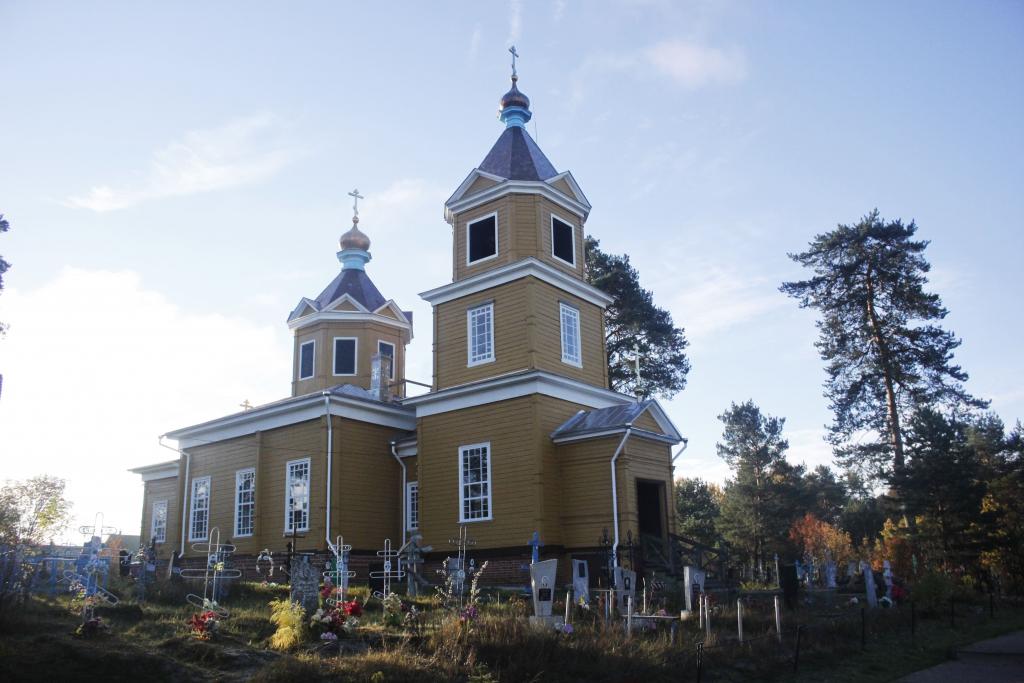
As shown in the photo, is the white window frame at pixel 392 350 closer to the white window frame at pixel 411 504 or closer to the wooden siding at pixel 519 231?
the white window frame at pixel 411 504

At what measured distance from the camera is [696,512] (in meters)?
55.8

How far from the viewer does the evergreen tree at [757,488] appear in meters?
50.1

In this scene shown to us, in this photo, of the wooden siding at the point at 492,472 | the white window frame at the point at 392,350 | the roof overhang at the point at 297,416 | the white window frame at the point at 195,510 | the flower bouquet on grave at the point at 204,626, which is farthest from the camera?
the white window frame at the point at 392,350

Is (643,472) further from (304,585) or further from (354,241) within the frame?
(354,241)

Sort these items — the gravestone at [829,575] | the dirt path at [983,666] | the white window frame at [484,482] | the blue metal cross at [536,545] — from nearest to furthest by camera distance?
the dirt path at [983,666] → the blue metal cross at [536,545] → the white window frame at [484,482] → the gravestone at [829,575]

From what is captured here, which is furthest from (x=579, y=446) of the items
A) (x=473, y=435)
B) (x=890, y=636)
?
(x=890, y=636)

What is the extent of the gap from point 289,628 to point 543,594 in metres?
4.28

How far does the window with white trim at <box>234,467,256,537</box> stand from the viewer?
1032 inches

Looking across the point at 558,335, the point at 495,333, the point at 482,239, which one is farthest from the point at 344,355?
the point at 558,335

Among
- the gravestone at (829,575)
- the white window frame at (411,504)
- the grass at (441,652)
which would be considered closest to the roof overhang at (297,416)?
the white window frame at (411,504)

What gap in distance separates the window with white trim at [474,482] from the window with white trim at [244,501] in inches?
309

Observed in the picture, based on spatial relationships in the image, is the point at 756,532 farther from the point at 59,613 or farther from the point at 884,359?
the point at 59,613

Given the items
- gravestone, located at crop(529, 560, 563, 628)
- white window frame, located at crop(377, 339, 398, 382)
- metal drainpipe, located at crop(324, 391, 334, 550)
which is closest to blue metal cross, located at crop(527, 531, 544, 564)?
gravestone, located at crop(529, 560, 563, 628)

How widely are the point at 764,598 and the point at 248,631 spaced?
12725 millimetres
